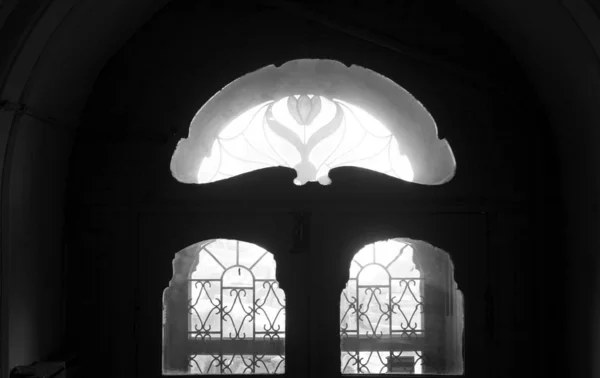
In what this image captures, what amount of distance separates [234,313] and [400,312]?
28.0 inches

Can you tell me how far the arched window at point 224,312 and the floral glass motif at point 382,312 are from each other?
29 cm

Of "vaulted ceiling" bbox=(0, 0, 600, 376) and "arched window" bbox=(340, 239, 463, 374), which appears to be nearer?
"vaulted ceiling" bbox=(0, 0, 600, 376)

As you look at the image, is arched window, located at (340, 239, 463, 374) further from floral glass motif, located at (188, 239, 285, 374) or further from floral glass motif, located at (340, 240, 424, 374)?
floral glass motif, located at (188, 239, 285, 374)

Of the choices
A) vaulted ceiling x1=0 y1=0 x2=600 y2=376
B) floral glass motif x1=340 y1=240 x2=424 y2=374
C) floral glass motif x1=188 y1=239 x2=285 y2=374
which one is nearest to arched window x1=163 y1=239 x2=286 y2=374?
floral glass motif x1=188 y1=239 x2=285 y2=374

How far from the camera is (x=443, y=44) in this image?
2412mm

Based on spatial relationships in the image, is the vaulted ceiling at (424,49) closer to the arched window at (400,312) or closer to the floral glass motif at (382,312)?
the arched window at (400,312)

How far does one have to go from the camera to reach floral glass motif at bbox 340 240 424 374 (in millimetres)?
2422

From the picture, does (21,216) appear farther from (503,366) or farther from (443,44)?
(503,366)

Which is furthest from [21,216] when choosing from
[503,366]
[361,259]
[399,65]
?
[503,366]

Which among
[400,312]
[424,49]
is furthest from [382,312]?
[424,49]

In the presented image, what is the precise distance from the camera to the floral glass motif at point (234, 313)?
2.42 meters

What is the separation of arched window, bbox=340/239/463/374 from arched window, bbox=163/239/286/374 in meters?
0.31

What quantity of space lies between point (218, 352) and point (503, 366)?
119cm

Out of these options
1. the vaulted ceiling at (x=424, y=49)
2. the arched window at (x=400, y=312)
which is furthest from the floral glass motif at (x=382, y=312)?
the vaulted ceiling at (x=424, y=49)
